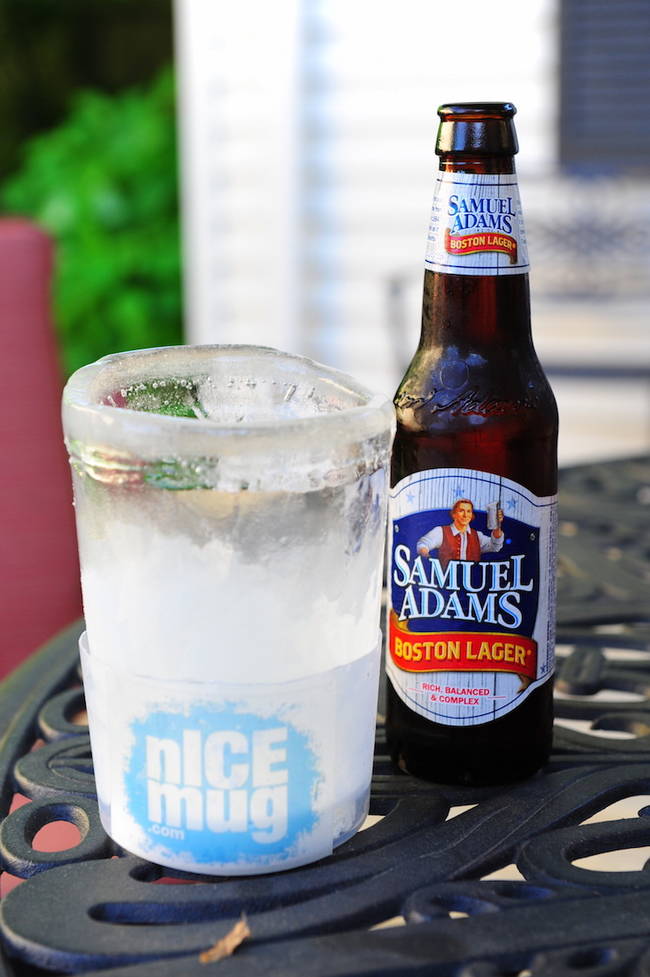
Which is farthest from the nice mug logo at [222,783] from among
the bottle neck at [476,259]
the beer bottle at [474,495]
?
the bottle neck at [476,259]

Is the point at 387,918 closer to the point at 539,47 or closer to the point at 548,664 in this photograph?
the point at 548,664

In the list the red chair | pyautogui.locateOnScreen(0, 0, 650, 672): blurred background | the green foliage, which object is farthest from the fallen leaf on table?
the green foliage

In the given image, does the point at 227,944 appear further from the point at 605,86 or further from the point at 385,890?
the point at 605,86

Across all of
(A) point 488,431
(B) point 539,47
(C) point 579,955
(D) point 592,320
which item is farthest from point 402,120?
(C) point 579,955

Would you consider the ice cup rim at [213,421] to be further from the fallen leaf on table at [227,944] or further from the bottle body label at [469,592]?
the fallen leaf on table at [227,944]

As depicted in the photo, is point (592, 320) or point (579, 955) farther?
point (592, 320)

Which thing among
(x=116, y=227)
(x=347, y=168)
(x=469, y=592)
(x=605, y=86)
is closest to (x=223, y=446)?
(x=469, y=592)
